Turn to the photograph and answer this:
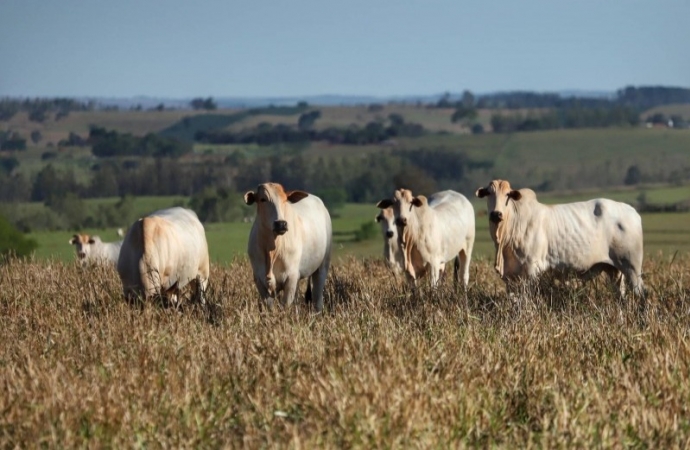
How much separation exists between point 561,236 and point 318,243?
270 centimetres

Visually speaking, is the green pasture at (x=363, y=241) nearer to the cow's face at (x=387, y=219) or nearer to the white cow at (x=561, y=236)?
the cow's face at (x=387, y=219)

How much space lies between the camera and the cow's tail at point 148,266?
13.5 metres

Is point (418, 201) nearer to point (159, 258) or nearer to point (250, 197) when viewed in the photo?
point (250, 197)

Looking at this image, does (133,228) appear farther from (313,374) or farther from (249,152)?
(249,152)

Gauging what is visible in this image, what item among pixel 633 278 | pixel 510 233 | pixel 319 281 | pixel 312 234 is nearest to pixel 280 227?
pixel 312 234

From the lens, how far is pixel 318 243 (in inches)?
566

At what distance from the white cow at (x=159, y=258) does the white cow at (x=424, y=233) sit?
2.83 m

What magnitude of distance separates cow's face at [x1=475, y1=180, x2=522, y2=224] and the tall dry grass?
4.85 ft

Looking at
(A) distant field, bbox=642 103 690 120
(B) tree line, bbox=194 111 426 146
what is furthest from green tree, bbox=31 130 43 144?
(A) distant field, bbox=642 103 690 120

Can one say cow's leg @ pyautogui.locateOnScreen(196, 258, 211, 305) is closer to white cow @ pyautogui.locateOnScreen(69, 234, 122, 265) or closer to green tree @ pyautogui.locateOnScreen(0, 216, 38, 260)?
white cow @ pyautogui.locateOnScreen(69, 234, 122, 265)

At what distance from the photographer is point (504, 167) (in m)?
126

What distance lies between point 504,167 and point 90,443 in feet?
394

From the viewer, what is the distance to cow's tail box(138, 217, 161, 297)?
13453 mm

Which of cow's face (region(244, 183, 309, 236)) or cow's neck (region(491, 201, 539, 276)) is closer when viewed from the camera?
cow's face (region(244, 183, 309, 236))
